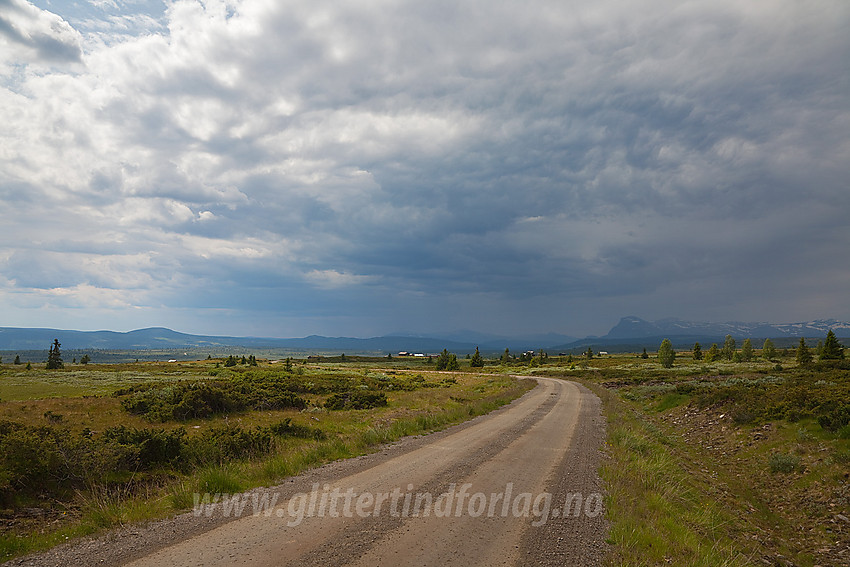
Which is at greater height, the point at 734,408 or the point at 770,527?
the point at 734,408

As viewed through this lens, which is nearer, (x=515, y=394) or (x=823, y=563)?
(x=823, y=563)

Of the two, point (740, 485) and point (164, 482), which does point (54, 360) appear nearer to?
point (164, 482)

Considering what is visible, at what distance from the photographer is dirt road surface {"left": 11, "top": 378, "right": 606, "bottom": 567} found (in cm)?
679

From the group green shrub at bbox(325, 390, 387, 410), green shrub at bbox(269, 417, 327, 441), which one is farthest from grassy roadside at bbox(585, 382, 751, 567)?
green shrub at bbox(325, 390, 387, 410)

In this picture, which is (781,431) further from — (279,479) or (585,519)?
(279,479)

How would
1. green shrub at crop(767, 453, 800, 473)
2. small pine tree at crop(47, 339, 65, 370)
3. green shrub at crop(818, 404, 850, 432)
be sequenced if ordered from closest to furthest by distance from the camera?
1. green shrub at crop(767, 453, 800, 473)
2. green shrub at crop(818, 404, 850, 432)
3. small pine tree at crop(47, 339, 65, 370)

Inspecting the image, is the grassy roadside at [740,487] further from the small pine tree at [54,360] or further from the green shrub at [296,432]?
the small pine tree at [54,360]

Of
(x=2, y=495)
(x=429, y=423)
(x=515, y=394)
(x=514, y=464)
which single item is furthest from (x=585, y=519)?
(x=515, y=394)

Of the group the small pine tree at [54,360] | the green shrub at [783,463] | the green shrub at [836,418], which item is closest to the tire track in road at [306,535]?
the green shrub at [783,463]

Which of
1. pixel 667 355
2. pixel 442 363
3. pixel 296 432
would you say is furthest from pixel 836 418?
pixel 442 363

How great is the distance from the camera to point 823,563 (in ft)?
37.2

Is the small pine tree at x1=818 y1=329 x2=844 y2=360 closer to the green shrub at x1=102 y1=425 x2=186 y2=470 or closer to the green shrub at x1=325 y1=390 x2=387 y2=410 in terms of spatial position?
the green shrub at x1=325 y1=390 x2=387 y2=410

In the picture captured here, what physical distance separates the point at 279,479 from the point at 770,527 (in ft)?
50.9

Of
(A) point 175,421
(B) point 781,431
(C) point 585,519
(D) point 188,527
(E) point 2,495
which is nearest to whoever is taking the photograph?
(D) point 188,527
